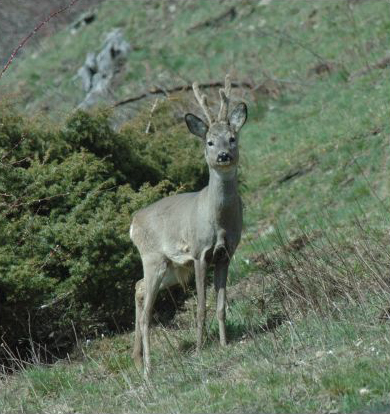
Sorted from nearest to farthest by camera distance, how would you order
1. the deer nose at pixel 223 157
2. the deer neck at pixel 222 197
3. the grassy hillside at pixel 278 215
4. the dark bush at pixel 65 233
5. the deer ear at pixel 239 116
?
the grassy hillside at pixel 278 215 < the deer nose at pixel 223 157 < the deer neck at pixel 222 197 < the deer ear at pixel 239 116 < the dark bush at pixel 65 233

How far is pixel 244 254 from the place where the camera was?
14758 millimetres

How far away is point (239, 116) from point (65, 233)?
9.40 feet

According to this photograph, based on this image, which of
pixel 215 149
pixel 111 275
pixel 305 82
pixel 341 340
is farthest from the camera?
pixel 305 82

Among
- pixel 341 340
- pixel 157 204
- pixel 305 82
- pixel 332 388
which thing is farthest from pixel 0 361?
pixel 305 82

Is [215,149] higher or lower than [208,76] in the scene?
higher

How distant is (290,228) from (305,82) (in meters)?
7.76

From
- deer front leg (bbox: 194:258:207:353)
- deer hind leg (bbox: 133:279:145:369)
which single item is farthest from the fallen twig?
deer front leg (bbox: 194:258:207:353)

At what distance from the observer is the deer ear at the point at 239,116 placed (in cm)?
1037

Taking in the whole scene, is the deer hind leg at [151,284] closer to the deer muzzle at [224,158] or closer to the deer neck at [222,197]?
the deer neck at [222,197]

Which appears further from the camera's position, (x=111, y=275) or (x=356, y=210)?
(x=356, y=210)

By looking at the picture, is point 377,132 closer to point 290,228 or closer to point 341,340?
point 290,228

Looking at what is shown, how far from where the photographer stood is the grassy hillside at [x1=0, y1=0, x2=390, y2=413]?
783 cm

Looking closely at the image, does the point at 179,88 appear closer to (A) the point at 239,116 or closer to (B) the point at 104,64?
(B) the point at 104,64

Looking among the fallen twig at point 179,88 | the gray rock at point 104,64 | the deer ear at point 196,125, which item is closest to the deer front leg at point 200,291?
the deer ear at point 196,125
